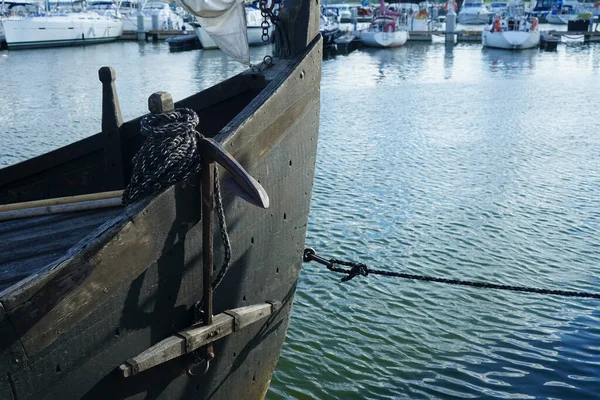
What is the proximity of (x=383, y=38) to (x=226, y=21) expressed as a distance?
44602 mm

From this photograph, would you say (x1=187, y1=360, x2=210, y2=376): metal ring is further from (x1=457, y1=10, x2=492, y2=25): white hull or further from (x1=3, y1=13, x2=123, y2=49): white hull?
(x1=457, y1=10, x2=492, y2=25): white hull

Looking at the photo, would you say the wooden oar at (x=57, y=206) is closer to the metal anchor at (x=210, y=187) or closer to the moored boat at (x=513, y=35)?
the metal anchor at (x=210, y=187)

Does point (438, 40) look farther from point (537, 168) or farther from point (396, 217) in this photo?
point (396, 217)

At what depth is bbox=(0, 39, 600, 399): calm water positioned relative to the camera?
7066 millimetres

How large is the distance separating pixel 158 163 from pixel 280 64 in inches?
76.3

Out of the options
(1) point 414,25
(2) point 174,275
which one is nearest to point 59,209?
(2) point 174,275

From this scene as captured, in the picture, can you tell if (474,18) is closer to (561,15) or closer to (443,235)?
(561,15)

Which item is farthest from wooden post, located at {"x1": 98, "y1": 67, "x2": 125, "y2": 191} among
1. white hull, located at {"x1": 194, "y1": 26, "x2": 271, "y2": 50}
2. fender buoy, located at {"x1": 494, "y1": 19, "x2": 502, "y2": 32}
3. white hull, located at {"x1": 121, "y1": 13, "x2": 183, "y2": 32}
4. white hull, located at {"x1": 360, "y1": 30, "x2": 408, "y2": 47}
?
white hull, located at {"x1": 121, "y1": 13, "x2": 183, "y2": 32}

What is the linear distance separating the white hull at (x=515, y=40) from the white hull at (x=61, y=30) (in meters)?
30.6

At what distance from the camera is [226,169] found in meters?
3.56

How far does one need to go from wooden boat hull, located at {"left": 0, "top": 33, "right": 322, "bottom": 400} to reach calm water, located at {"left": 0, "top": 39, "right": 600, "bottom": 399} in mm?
2519

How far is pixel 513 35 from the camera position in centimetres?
Result: 4612

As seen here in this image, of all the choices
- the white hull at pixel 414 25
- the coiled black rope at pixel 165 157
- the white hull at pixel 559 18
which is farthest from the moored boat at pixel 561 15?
the coiled black rope at pixel 165 157

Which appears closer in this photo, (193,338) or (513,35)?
(193,338)
